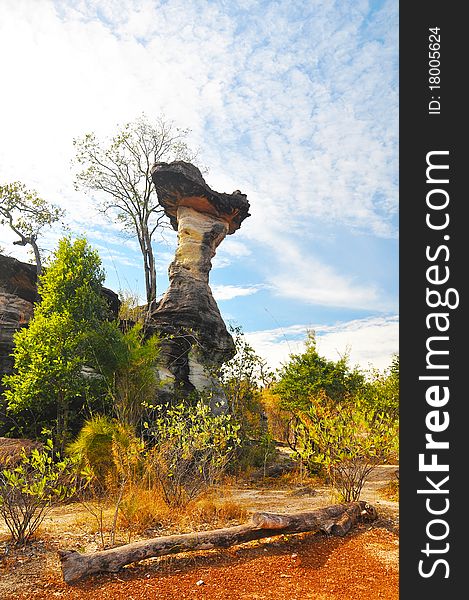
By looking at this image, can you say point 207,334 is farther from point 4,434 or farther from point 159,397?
point 4,434

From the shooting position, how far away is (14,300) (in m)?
14.7

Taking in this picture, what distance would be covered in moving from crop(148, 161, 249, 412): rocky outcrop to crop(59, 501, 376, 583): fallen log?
331 inches

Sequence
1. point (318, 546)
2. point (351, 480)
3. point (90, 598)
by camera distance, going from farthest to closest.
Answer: point (351, 480) → point (318, 546) → point (90, 598)

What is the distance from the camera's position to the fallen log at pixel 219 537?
4.69 meters

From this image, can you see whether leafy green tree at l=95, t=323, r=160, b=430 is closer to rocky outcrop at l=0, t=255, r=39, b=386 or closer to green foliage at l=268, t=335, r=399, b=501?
rocky outcrop at l=0, t=255, r=39, b=386

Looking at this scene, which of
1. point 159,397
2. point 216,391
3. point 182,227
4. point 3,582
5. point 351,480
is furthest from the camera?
point 182,227

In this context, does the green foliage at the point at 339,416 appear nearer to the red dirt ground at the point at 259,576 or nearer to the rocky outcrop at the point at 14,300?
the red dirt ground at the point at 259,576

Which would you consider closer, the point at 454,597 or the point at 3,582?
the point at 454,597

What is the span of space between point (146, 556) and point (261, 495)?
201 inches

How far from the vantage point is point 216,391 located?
1465 cm

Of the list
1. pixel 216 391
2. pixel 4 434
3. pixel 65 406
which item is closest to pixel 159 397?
pixel 216 391

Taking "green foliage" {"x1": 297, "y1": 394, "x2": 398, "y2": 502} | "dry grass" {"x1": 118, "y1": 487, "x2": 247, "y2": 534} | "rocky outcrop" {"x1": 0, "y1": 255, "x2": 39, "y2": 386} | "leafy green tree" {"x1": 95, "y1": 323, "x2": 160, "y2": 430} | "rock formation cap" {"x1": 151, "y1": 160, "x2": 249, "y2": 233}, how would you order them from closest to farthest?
"dry grass" {"x1": 118, "y1": 487, "x2": 247, "y2": 534} < "green foliage" {"x1": 297, "y1": 394, "x2": 398, "y2": 502} < "leafy green tree" {"x1": 95, "y1": 323, "x2": 160, "y2": 430} < "rocky outcrop" {"x1": 0, "y1": 255, "x2": 39, "y2": 386} < "rock formation cap" {"x1": 151, "y1": 160, "x2": 249, "y2": 233}

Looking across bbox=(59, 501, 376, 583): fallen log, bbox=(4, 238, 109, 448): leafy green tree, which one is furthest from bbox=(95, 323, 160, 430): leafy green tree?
bbox=(59, 501, 376, 583): fallen log

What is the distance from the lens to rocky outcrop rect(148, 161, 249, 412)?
15.1 metres
